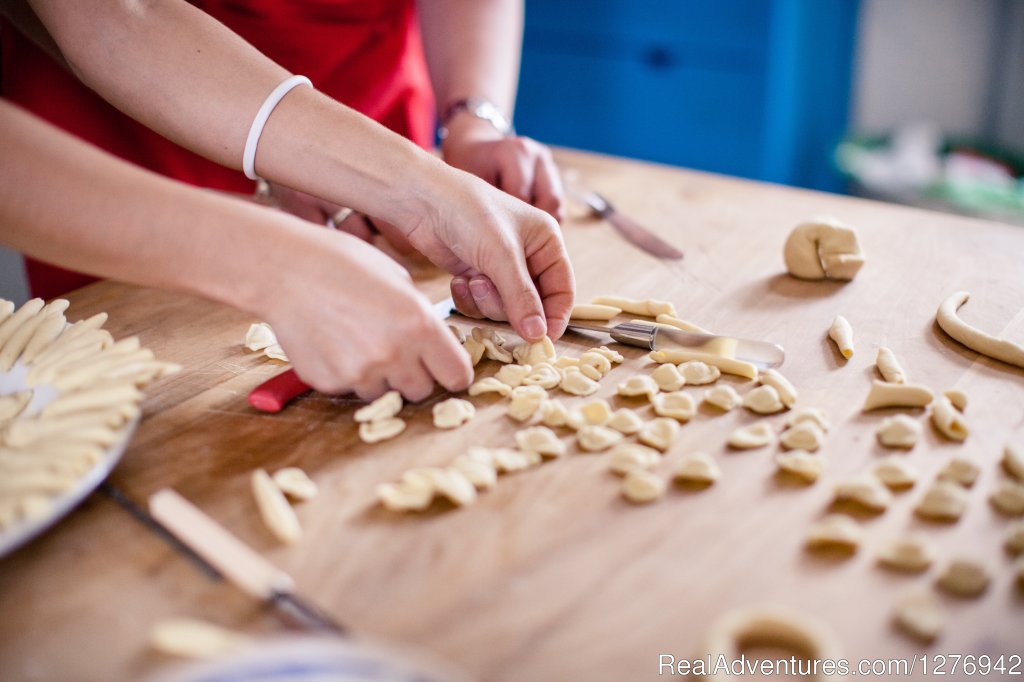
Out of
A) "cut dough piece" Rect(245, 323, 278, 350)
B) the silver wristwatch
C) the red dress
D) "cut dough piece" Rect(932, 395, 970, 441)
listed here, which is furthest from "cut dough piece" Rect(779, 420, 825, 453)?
the red dress

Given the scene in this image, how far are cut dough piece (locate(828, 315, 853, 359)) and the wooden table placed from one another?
0.01 metres

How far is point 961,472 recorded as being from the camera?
2.46ft

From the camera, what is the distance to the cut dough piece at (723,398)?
88 centimetres

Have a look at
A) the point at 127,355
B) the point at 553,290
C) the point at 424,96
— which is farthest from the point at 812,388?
the point at 424,96

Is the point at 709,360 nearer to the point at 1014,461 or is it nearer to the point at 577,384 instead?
the point at 577,384

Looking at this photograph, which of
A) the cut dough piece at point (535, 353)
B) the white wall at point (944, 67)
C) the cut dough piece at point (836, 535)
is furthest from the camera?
the white wall at point (944, 67)

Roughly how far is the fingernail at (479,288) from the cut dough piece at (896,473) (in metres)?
0.47

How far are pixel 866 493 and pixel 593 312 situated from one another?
0.43m

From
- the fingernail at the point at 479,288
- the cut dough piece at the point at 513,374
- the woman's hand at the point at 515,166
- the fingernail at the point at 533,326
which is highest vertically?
the woman's hand at the point at 515,166

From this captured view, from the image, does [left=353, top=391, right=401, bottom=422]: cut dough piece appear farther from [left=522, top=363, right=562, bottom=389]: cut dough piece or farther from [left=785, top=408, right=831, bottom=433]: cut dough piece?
[left=785, top=408, right=831, bottom=433]: cut dough piece

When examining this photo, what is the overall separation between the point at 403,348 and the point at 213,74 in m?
0.45

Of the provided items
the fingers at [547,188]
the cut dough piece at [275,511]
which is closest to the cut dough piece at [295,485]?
the cut dough piece at [275,511]

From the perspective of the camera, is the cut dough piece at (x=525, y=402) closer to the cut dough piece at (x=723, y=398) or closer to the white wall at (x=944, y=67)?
the cut dough piece at (x=723, y=398)

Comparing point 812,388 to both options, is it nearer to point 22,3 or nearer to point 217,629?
point 217,629
